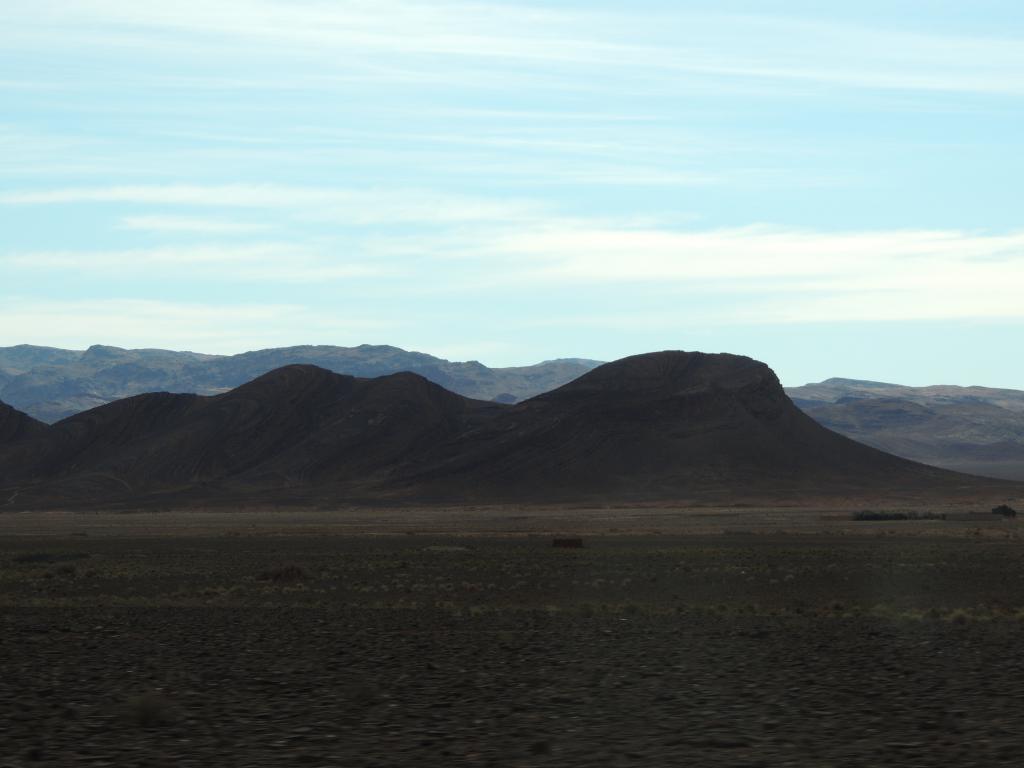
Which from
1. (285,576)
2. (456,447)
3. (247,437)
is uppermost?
(247,437)

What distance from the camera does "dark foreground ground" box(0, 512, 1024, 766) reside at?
1532cm

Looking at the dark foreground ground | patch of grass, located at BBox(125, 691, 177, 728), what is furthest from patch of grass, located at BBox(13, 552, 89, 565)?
patch of grass, located at BBox(125, 691, 177, 728)

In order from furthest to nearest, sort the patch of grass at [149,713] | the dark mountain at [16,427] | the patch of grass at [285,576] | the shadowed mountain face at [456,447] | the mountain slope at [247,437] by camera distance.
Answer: the dark mountain at [16,427], the mountain slope at [247,437], the shadowed mountain face at [456,447], the patch of grass at [285,576], the patch of grass at [149,713]

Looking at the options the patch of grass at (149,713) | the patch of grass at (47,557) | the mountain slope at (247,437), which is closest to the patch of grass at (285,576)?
the patch of grass at (47,557)

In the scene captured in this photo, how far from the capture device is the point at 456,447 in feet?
543

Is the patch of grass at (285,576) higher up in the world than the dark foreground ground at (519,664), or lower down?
lower down

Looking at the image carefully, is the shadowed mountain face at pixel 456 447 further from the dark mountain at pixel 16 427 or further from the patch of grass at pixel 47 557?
the patch of grass at pixel 47 557

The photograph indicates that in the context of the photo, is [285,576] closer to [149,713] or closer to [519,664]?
[519,664]

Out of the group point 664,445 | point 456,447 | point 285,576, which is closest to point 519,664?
point 285,576

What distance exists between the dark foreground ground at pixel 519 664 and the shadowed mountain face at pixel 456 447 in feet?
316

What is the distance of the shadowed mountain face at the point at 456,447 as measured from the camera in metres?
148

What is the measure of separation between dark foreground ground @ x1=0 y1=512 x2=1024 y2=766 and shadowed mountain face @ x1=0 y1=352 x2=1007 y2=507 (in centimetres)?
9635

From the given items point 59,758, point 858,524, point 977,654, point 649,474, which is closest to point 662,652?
point 977,654

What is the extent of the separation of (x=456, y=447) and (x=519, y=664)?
470ft
